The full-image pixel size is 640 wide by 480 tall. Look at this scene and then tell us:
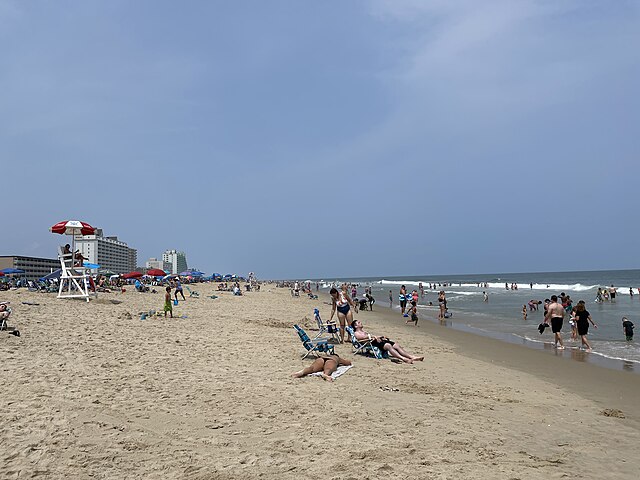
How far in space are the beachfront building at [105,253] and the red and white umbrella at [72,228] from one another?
1340 inches

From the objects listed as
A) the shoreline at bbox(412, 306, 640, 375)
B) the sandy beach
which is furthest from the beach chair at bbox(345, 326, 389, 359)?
the shoreline at bbox(412, 306, 640, 375)

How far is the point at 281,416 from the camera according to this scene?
5.30 metres

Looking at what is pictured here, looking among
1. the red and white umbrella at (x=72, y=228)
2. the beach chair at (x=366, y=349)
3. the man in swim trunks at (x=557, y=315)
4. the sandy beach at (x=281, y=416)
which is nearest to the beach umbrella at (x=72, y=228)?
the red and white umbrella at (x=72, y=228)

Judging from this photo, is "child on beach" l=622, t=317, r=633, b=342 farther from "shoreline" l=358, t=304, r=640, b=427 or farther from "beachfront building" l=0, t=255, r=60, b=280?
"beachfront building" l=0, t=255, r=60, b=280

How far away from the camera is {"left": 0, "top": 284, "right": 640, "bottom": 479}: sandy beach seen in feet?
13.1

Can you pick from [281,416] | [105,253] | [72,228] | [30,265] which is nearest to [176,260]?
[105,253]

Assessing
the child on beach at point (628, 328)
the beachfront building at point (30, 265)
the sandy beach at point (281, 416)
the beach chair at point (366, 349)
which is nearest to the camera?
the sandy beach at point (281, 416)

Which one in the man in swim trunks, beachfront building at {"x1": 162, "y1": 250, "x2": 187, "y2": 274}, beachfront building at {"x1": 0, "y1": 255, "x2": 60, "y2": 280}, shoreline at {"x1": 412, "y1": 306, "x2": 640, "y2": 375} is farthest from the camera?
beachfront building at {"x1": 162, "y1": 250, "x2": 187, "y2": 274}

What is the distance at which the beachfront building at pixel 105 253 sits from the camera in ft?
175

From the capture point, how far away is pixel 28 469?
3.69 meters

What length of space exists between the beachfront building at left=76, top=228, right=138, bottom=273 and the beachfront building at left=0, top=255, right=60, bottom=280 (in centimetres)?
329

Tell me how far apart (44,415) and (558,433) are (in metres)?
5.51

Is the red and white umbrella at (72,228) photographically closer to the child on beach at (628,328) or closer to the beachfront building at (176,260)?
the child on beach at (628,328)

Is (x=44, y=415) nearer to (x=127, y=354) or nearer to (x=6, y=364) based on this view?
(x=6, y=364)
